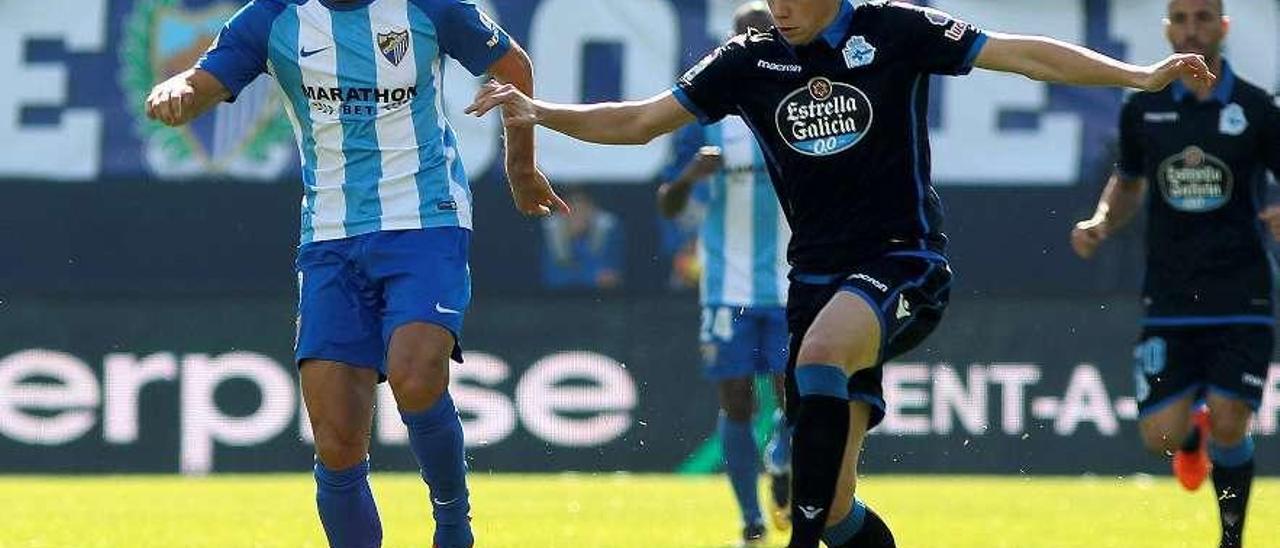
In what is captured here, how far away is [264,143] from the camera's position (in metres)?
19.1

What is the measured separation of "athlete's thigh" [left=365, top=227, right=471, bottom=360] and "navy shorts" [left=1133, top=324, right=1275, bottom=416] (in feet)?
13.2

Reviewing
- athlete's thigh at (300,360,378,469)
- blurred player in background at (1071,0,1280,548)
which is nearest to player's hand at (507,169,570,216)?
athlete's thigh at (300,360,378,469)

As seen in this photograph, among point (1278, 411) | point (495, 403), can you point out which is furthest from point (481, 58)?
point (1278, 411)

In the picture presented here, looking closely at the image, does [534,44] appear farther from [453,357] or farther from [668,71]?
[453,357]

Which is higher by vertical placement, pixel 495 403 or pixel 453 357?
pixel 453 357

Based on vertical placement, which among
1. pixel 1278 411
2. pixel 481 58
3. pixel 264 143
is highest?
pixel 481 58

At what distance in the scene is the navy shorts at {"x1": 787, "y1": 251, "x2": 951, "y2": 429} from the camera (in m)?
7.74

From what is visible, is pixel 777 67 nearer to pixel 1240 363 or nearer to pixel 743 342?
pixel 1240 363

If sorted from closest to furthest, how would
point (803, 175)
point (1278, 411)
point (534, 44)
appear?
point (803, 175) → point (1278, 411) → point (534, 44)

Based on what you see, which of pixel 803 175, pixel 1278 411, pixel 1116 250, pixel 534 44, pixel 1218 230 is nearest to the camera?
pixel 803 175

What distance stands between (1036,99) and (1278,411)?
4.27 meters

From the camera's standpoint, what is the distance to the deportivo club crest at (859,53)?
783cm

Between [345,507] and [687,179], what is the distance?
4121 millimetres

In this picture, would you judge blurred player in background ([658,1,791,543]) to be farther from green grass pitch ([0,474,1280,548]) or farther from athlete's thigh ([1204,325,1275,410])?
athlete's thigh ([1204,325,1275,410])
